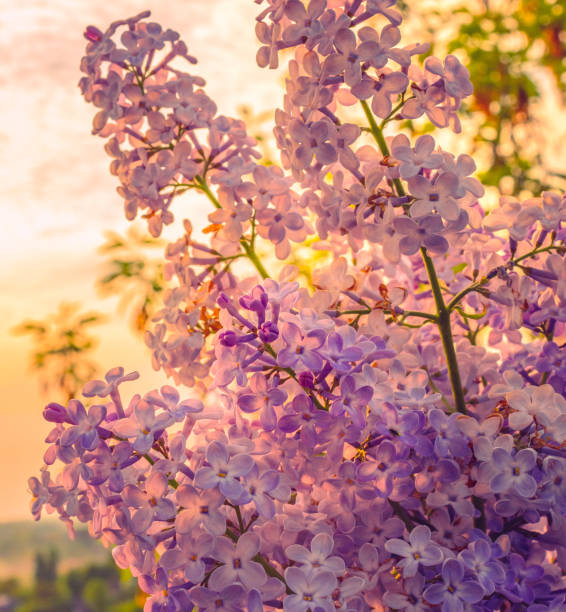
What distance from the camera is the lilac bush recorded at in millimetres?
522

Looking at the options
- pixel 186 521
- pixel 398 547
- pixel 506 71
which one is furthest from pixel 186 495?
pixel 506 71

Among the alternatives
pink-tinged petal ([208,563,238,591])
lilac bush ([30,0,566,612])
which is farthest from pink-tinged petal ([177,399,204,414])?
pink-tinged petal ([208,563,238,591])

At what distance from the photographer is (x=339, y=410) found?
521mm

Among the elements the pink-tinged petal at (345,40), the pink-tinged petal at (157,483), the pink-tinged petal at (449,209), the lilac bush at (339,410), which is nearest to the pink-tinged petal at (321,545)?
the lilac bush at (339,410)

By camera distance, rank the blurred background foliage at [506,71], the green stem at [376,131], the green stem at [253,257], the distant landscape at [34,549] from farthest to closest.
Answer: the distant landscape at [34,549]
the blurred background foliage at [506,71]
the green stem at [253,257]
the green stem at [376,131]

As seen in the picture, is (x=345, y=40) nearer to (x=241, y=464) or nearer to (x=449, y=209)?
(x=449, y=209)

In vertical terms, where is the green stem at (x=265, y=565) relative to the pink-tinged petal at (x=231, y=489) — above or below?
below

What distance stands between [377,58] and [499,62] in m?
1.78

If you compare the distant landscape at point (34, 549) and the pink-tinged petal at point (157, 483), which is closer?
the pink-tinged petal at point (157, 483)

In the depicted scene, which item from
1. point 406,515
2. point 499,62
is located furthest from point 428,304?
point 499,62

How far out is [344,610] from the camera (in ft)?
1.69

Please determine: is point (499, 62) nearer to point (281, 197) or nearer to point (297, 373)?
point (281, 197)

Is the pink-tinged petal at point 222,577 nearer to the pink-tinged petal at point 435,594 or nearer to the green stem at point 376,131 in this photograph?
the pink-tinged petal at point 435,594

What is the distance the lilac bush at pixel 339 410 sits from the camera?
0.52 meters
